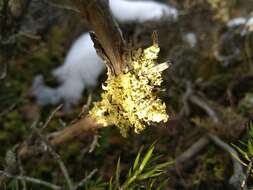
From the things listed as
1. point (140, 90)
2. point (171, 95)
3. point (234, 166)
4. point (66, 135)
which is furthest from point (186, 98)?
point (140, 90)

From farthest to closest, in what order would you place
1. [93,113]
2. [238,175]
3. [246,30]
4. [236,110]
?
[246,30] < [236,110] < [238,175] < [93,113]

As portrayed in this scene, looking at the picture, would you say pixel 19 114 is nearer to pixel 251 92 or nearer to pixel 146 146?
pixel 146 146

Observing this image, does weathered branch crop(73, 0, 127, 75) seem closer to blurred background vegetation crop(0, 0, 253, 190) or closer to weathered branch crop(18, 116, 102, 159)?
weathered branch crop(18, 116, 102, 159)

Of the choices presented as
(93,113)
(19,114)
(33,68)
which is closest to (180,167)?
(93,113)

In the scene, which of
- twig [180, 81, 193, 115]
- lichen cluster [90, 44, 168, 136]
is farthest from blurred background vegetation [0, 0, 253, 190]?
lichen cluster [90, 44, 168, 136]

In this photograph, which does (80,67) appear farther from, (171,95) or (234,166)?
(234,166)

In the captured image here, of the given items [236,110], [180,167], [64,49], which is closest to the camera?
[180,167]

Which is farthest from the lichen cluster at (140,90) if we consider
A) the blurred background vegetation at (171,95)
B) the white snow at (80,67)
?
the white snow at (80,67)
